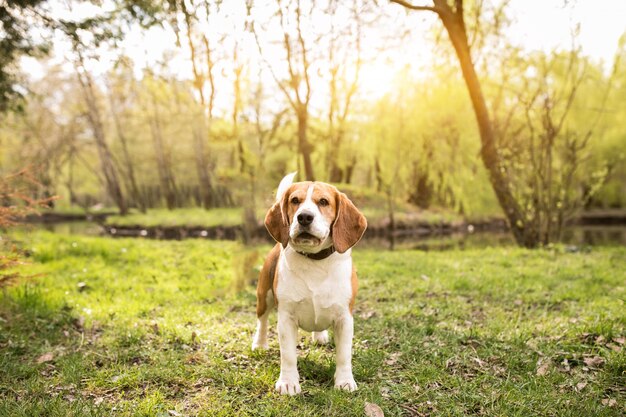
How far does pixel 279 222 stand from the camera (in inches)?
153

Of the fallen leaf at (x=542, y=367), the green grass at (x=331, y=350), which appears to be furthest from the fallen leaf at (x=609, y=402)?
the fallen leaf at (x=542, y=367)

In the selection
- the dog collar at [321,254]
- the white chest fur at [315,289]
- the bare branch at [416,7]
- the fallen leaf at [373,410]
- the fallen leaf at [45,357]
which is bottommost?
the fallen leaf at [45,357]

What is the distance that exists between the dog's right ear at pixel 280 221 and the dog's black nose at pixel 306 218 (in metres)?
0.34

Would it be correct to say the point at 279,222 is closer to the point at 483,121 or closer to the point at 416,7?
the point at 416,7

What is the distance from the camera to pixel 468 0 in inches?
510

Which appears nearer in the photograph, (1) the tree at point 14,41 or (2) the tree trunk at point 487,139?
(1) the tree at point 14,41

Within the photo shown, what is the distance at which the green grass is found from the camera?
3715 mm

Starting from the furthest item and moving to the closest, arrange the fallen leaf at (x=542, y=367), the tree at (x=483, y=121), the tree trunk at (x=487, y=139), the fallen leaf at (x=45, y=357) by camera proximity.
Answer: the tree trunk at (x=487, y=139) < the tree at (x=483, y=121) < the fallen leaf at (x=45, y=357) < the fallen leaf at (x=542, y=367)

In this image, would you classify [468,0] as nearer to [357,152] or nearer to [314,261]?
→ [314,261]

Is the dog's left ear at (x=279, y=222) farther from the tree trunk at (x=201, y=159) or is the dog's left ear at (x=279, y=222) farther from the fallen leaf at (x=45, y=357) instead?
the tree trunk at (x=201, y=159)

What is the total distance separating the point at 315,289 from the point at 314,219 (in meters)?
0.64

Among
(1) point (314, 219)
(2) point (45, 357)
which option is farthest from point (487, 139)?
(2) point (45, 357)

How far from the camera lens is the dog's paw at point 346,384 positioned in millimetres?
3847

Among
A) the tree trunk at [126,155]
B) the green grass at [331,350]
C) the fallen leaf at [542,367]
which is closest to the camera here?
the green grass at [331,350]
